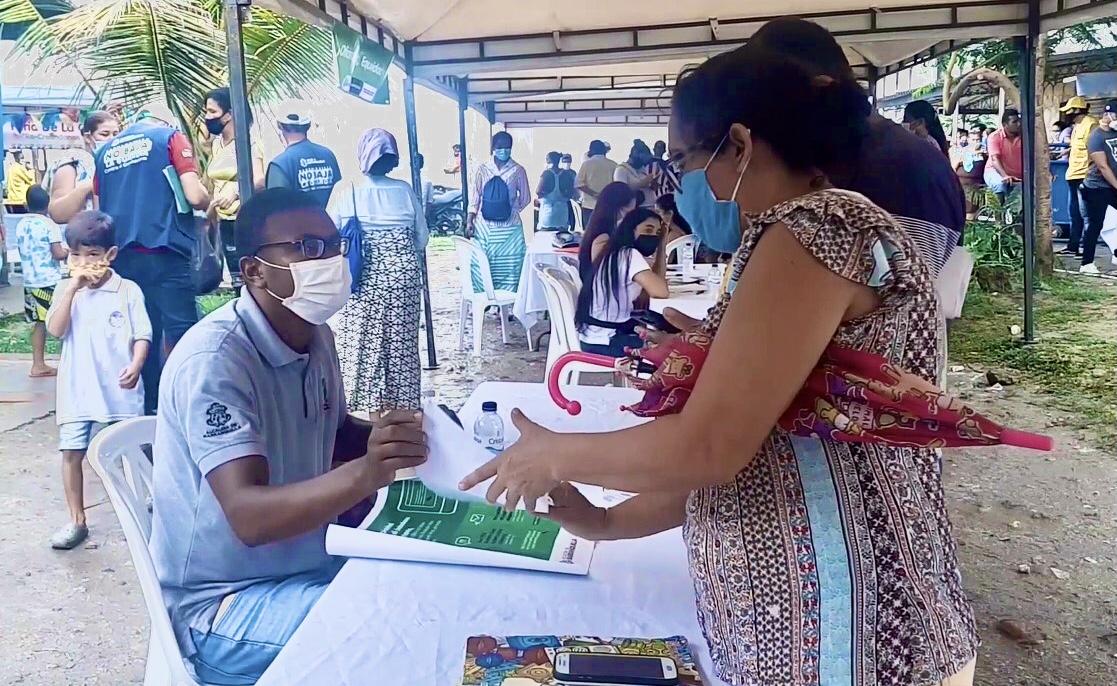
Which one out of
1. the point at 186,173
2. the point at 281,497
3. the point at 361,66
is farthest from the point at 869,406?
the point at 361,66

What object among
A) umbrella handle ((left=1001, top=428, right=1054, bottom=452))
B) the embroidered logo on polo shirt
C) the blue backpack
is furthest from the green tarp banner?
umbrella handle ((left=1001, top=428, right=1054, bottom=452))

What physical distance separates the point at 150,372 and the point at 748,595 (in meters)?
3.64

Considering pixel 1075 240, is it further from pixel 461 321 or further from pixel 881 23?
pixel 461 321

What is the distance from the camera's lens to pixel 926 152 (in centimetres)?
250

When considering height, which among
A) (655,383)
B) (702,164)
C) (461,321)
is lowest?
(461,321)

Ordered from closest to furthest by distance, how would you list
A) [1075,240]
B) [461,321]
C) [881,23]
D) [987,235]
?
1. [881,23]
2. [461,321]
3. [987,235]
4. [1075,240]

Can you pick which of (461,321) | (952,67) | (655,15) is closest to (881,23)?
(655,15)

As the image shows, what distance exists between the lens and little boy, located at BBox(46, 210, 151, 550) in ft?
11.4

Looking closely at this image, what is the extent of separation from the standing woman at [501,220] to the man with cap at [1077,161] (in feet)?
21.0

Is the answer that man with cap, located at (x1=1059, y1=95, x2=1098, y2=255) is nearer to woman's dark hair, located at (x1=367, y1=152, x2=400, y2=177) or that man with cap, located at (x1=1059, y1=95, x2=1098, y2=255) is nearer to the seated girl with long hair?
the seated girl with long hair

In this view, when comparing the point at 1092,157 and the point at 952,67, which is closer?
the point at 1092,157

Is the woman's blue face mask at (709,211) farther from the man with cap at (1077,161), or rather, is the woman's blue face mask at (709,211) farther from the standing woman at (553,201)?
the man with cap at (1077,161)

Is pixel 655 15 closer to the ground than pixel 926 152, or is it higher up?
higher up

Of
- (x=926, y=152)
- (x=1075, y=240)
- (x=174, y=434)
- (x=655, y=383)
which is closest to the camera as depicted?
(x=655, y=383)
